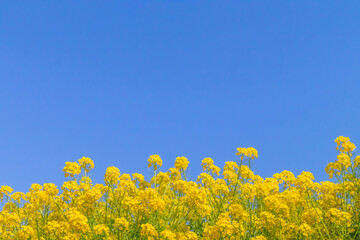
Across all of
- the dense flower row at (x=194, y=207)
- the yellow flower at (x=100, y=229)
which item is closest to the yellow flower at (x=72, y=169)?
the dense flower row at (x=194, y=207)

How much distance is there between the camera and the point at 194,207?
22.7 feet

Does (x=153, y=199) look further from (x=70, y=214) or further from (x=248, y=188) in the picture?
(x=248, y=188)

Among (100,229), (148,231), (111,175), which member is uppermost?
(111,175)

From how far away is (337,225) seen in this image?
652 centimetres

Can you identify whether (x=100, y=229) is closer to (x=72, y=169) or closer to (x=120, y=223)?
(x=120, y=223)

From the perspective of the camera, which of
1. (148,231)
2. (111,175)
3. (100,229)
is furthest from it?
(111,175)

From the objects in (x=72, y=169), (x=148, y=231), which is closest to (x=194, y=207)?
(x=148, y=231)

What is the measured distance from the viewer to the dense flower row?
6.35 metres

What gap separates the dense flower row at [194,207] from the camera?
635cm

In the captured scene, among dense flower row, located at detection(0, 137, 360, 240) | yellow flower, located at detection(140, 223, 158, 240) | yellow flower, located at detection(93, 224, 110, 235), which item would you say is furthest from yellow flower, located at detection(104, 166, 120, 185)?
yellow flower, located at detection(140, 223, 158, 240)

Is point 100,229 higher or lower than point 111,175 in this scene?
lower

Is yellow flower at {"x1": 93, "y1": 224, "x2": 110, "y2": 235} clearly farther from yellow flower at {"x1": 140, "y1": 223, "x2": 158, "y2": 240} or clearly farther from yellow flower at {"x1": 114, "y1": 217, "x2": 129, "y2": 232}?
yellow flower at {"x1": 140, "y1": 223, "x2": 158, "y2": 240}

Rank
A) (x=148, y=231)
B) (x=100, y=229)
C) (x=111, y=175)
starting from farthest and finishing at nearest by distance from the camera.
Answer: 1. (x=111, y=175)
2. (x=100, y=229)
3. (x=148, y=231)

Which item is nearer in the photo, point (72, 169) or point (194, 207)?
point (194, 207)
